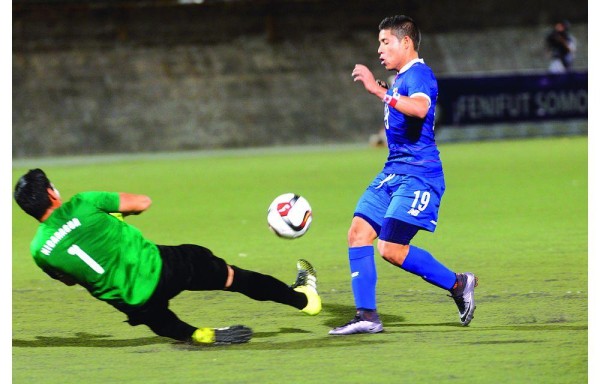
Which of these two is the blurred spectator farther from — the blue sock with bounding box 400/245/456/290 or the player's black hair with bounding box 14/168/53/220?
the player's black hair with bounding box 14/168/53/220

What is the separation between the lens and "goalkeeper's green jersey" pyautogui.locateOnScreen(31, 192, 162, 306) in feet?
23.0

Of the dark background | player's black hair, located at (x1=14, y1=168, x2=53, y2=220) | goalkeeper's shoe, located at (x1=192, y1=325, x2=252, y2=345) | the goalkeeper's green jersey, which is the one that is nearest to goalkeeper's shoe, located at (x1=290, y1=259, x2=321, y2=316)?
goalkeeper's shoe, located at (x1=192, y1=325, x2=252, y2=345)

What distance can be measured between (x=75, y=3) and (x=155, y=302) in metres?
23.7

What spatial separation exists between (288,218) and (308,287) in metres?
0.48

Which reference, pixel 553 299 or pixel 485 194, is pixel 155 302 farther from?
pixel 485 194

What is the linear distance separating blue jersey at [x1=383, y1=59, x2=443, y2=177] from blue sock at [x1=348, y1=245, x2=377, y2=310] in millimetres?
574

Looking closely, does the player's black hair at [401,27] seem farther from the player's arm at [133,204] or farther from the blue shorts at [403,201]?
the player's arm at [133,204]

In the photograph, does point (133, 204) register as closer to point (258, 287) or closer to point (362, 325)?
point (258, 287)

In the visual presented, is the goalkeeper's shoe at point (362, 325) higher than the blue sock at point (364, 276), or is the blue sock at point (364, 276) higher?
the blue sock at point (364, 276)

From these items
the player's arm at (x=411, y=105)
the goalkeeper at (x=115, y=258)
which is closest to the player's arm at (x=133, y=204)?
the goalkeeper at (x=115, y=258)

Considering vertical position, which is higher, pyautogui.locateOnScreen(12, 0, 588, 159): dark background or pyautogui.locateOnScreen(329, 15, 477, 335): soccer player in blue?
pyautogui.locateOnScreen(12, 0, 588, 159): dark background

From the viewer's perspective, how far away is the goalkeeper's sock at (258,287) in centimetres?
755

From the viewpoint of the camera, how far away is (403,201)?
302 inches

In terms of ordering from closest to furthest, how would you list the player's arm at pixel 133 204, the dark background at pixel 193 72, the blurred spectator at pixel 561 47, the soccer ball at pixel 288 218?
the player's arm at pixel 133 204
the soccer ball at pixel 288 218
the dark background at pixel 193 72
the blurred spectator at pixel 561 47
